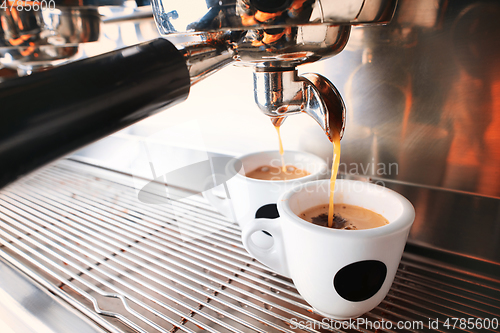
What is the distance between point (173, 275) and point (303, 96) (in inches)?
8.4

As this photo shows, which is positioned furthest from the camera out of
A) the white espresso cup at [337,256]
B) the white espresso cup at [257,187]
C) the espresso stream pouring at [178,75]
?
the white espresso cup at [257,187]

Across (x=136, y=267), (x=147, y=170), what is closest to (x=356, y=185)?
(x=136, y=267)

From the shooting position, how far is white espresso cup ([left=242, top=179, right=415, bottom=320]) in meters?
0.25

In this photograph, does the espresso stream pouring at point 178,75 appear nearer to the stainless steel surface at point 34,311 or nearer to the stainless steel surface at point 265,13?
the stainless steel surface at point 265,13

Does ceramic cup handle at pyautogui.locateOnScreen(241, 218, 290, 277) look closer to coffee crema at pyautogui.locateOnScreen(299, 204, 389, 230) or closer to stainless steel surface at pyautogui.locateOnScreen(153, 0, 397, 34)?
coffee crema at pyautogui.locateOnScreen(299, 204, 389, 230)

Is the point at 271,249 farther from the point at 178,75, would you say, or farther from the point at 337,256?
the point at 178,75

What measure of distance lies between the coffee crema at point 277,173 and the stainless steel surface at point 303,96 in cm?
16

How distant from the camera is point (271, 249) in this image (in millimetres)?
305

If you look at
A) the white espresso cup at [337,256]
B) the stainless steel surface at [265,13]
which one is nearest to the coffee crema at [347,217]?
the white espresso cup at [337,256]

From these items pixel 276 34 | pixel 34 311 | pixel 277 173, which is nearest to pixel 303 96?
pixel 276 34

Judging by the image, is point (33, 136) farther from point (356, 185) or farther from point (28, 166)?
point (356, 185)

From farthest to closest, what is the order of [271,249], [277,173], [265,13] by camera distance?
[277,173] < [271,249] < [265,13]

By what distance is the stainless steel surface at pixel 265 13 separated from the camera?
19 cm

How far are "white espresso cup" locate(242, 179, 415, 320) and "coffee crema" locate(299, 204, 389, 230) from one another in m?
0.01
